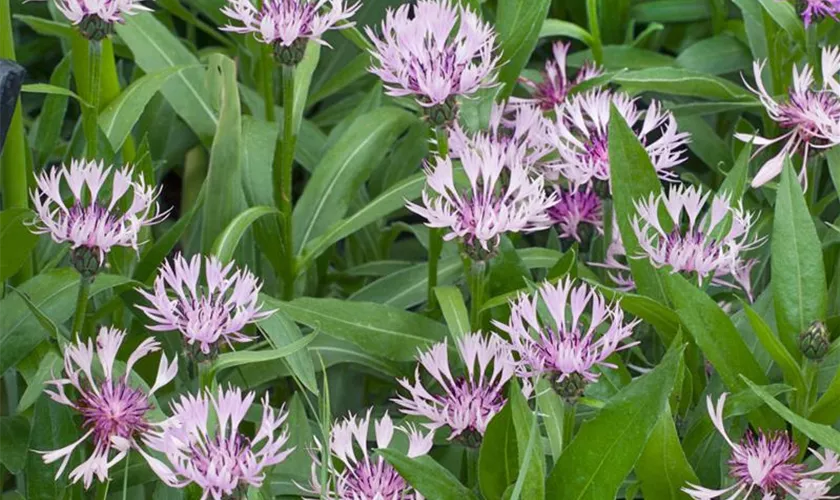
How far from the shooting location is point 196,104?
1.19 metres

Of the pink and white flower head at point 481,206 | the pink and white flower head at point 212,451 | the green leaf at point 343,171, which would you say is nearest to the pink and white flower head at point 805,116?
the pink and white flower head at point 481,206

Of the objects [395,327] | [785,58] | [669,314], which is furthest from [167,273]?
[785,58]

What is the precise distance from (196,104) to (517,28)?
30 cm

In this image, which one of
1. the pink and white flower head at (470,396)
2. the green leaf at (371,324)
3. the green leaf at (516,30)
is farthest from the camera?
the green leaf at (516,30)

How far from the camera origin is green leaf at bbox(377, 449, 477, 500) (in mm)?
732

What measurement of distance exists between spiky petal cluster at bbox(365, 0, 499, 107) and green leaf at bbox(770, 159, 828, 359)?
217 millimetres

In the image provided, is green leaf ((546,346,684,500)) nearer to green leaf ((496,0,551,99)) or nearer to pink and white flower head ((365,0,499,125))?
pink and white flower head ((365,0,499,125))

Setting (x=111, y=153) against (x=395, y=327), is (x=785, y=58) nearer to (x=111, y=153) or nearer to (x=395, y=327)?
(x=395, y=327)

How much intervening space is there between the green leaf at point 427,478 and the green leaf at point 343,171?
353 mm

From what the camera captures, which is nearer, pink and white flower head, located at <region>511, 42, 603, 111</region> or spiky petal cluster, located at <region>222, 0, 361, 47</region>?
spiky petal cluster, located at <region>222, 0, 361, 47</region>

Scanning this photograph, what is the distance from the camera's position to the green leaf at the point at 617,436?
0.73m

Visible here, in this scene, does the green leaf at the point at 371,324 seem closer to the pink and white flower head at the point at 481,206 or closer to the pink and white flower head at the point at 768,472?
the pink and white flower head at the point at 481,206

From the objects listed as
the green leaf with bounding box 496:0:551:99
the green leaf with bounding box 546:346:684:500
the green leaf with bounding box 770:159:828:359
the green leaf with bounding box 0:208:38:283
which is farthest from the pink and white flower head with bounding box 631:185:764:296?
the green leaf with bounding box 0:208:38:283

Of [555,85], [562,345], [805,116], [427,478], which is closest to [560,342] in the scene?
[562,345]
